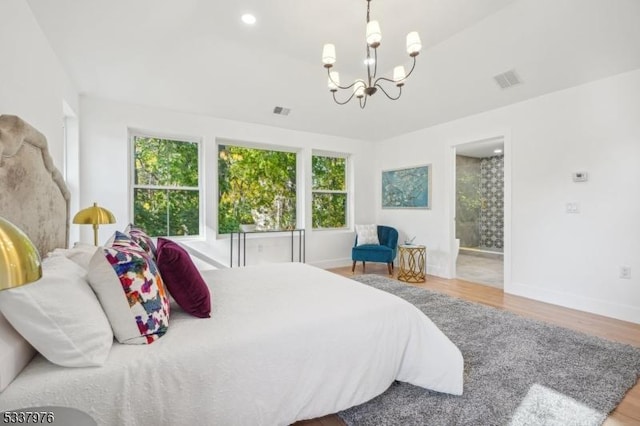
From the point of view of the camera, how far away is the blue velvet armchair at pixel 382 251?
4.95m

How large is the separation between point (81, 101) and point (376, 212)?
4849 millimetres

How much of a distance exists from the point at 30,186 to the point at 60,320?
44.8 inches

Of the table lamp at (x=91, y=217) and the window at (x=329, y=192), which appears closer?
the table lamp at (x=91, y=217)

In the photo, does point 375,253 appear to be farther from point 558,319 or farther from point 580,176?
point 580,176

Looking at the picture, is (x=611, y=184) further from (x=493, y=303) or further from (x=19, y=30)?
(x=19, y=30)

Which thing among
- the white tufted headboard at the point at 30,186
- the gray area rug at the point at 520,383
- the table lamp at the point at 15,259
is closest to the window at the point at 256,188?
the white tufted headboard at the point at 30,186

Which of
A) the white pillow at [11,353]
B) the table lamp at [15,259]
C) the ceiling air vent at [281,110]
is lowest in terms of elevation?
the white pillow at [11,353]

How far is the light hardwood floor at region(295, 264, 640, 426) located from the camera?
5.42 ft

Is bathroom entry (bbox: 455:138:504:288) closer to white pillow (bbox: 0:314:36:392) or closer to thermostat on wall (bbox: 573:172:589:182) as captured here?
thermostat on wall (bbox: 573:172:589:182)

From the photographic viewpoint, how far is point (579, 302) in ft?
11.0

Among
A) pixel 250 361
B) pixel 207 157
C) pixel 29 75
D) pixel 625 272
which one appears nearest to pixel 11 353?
pixel 250 361

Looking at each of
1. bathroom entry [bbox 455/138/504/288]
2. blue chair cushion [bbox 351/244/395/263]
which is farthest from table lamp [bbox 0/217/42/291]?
bathroom entry [bbox 455/138/504/288]

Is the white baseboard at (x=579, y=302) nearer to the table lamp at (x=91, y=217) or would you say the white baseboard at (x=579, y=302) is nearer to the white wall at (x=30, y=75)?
the table lamp at (x=91, y=217)

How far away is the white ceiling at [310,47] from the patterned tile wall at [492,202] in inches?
145
